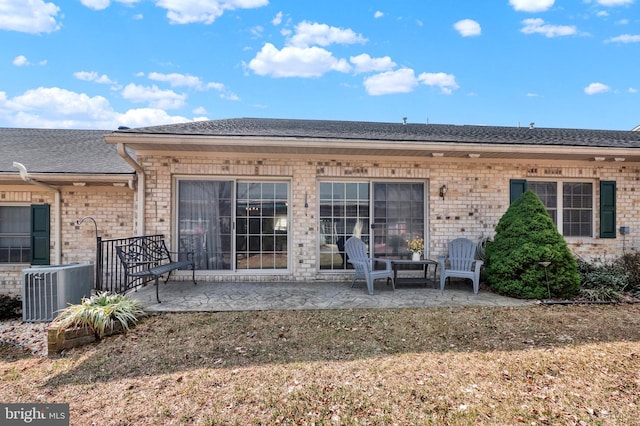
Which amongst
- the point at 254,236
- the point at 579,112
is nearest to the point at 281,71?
the point at 254,236

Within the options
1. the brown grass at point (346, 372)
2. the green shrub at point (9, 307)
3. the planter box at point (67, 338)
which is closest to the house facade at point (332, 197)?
the green shrub at point (9, 307)

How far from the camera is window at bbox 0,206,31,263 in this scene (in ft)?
21.9

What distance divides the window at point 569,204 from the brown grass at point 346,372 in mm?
2897

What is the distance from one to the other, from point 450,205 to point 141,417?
6.13 meters

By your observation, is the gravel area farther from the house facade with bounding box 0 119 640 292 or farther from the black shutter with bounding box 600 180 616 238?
the black shutter with bounding box 600 180 616 238

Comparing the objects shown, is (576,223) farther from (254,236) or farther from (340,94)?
(340,94)

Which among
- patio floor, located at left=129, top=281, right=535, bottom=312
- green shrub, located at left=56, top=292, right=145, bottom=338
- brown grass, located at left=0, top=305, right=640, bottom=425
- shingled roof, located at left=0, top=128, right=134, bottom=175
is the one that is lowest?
brown grass, located at left=0, top=305, right=640, bottom=425

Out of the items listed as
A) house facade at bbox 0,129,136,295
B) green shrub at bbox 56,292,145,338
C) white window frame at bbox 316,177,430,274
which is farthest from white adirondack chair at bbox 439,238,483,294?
house facade at bbox 0,129,136,295

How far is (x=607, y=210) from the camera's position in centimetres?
670

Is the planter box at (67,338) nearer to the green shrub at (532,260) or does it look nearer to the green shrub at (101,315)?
the green shrub at (101,315)

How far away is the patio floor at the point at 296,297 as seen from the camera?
4641 mm

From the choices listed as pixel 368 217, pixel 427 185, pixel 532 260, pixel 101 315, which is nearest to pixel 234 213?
pixel 368 217

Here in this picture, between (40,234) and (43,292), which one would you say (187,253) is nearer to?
(43,292)

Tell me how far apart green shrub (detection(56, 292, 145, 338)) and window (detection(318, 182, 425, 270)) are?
3481 millimetres
